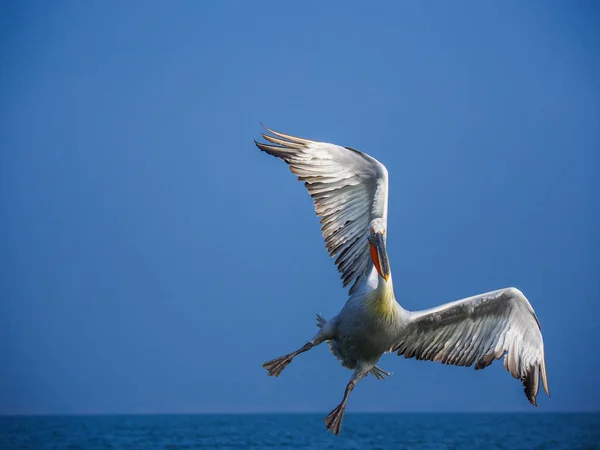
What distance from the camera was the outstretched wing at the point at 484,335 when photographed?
27.6 ft

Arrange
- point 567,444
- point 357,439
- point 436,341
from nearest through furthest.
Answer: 1. point 436,341
2. point 567,444
3. point 357,439

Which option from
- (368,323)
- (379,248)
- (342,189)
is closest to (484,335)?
(368,323)

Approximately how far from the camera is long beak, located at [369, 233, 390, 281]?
774 centimetres

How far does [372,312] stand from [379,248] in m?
0.62

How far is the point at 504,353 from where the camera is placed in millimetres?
8742

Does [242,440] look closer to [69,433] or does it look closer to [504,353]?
[69,433]

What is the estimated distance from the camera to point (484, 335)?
8.70m

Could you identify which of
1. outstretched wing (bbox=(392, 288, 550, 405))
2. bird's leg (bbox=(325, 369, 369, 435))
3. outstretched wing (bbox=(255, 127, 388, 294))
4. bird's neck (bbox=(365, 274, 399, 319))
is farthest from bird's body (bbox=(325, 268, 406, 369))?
outstretched wing (bbox=(255, 127, 388, 294))

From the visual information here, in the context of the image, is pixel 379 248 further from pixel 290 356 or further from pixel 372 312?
pixel 290 356

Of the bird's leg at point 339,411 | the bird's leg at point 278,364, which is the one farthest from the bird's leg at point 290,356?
the bird's leg at point 339,411

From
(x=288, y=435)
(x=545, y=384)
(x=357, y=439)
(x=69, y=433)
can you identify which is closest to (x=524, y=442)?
(x=357, y=439)

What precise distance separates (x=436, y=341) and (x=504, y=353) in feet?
1.98

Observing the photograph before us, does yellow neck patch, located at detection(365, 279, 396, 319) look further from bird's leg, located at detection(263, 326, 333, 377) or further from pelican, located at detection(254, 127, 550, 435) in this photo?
bird's leg, located at detection(263, 326, 333, 377)

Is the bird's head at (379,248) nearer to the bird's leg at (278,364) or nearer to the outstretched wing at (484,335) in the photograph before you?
the outstretched wing at (484,335)
